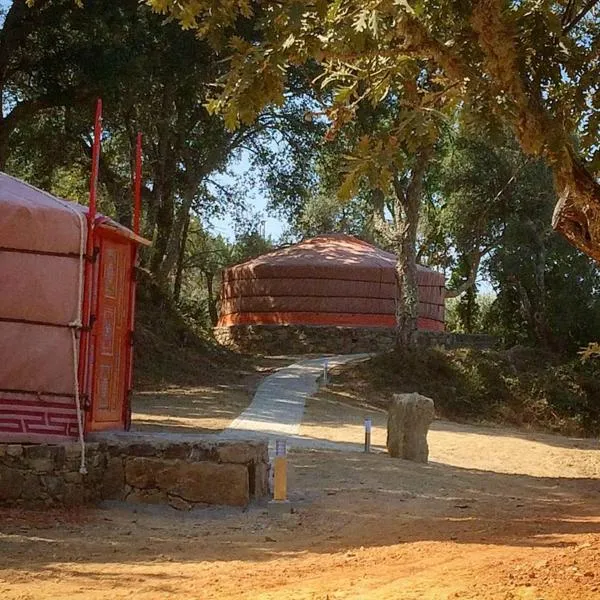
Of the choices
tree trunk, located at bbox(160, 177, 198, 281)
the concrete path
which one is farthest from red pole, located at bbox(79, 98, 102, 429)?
tree trunk, located at bbox(160, 177, 198, 281)

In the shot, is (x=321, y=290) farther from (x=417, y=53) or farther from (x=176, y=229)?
(x=417, y=53)

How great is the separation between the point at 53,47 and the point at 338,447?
764 centimetres

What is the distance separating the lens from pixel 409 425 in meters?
8.80

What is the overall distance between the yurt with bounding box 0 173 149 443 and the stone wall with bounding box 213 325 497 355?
579 inches

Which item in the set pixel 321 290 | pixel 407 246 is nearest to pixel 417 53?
pixel 407 246

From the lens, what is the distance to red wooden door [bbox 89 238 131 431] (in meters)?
6.74

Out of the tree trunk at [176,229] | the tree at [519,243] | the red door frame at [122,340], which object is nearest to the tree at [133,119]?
the tree trunk at [176,229]

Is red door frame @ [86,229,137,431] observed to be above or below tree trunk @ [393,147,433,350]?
below

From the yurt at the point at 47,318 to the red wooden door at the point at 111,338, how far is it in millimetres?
40

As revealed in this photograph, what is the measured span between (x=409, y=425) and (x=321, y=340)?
1255 centimetres

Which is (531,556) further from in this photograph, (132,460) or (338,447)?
(338,447)

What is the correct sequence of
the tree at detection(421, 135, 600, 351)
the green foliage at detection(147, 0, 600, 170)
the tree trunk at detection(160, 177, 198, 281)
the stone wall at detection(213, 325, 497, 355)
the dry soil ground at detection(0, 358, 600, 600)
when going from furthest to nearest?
the stone wall at detection(213, 325, 497, 355) → the tree at detection(421, 135, 600, 351) → the tree trunk at detection(160, 177, 198, 281) → the dry soil ground at detection(0, 358, 600, 600) → the green foliage at detection(147, 0, 600, 170)

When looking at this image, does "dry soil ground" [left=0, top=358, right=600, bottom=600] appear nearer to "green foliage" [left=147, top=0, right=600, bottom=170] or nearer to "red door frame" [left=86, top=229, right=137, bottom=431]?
"red door frame" [left=86, top=229, right=137, bottom=431]

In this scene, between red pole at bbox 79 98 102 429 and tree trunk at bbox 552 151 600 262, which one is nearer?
tree trunk at bbox 552 151 600 262
